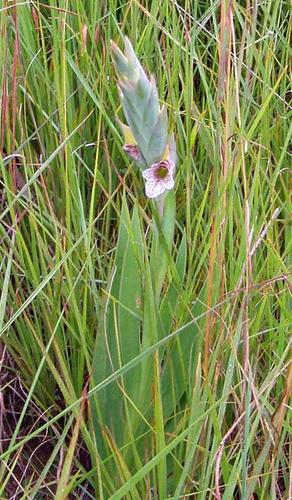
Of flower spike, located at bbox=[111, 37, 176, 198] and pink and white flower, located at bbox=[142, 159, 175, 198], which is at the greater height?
flower spike, located at bbox=[111, 37, 176, 198]

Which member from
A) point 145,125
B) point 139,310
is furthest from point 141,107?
point 139,310

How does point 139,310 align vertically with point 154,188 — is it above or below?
below

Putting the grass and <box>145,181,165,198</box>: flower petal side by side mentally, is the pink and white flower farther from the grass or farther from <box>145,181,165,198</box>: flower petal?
the grass

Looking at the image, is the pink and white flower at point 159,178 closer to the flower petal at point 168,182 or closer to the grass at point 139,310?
the flower petal at point 168,182

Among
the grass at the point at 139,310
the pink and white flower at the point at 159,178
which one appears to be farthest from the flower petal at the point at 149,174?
the grass at the point at 139,310

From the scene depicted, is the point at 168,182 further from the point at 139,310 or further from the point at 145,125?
the point at 139,310

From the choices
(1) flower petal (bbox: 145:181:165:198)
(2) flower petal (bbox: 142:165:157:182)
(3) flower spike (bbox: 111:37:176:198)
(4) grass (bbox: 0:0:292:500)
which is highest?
(3) flower spike (bbox: 111:37:176:198)

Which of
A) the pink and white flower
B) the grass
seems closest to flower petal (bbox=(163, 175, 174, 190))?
the pink and white flower

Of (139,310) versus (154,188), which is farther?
(139,310)
